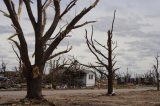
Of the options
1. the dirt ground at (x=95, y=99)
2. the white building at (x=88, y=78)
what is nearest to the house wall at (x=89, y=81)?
the white building at (x=88, y=78)

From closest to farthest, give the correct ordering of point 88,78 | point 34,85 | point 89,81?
1. point 34,85
2. point 88,78
3. point 89,81

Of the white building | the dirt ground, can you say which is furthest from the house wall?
the dirt ground

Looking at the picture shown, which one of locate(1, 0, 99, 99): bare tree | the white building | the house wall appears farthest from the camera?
the house wall

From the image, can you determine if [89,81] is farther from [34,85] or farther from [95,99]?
[34,85]

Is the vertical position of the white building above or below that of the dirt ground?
above

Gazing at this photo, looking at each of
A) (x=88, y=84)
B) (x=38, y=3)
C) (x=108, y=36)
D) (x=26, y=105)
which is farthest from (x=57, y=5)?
(x=88, y=84)

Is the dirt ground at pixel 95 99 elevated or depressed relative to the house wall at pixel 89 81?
depressed

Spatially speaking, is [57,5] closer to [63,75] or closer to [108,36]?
[108,36]

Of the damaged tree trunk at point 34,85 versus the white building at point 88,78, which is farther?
the white building at point 88,78

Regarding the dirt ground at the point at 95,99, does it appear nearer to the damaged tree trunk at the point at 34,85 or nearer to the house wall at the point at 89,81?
the damaged tree trunk at the point at 34,85

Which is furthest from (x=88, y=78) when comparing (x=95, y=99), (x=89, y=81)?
(x=95, y=99)

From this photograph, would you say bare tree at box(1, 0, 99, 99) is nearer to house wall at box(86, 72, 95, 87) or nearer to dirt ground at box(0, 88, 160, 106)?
dirt ground at box(0, 88, 160, 106)

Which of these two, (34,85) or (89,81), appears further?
(89,81)

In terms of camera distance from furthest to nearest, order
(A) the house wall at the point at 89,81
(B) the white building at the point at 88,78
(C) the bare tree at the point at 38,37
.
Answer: (A) the house wall at the point at 89,81
(B) the white building at the point at 88,78
(C) the bare tree at the point at 38,37
